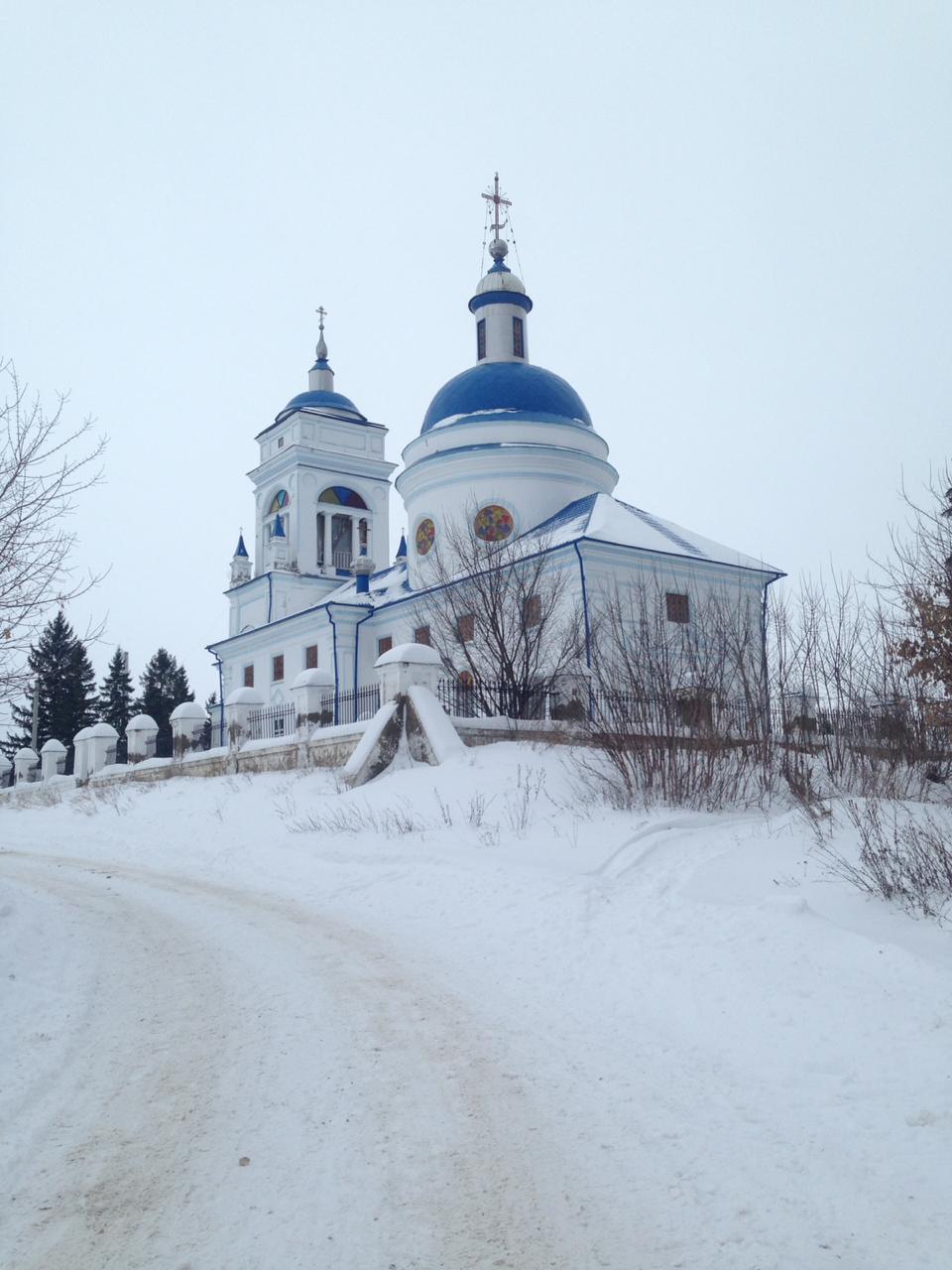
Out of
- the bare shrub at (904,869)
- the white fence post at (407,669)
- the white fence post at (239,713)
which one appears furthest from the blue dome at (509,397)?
the bare shrub at (904,869)

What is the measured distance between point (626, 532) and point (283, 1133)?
22.4 metres

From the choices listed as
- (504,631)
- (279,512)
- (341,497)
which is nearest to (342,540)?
(341,497)

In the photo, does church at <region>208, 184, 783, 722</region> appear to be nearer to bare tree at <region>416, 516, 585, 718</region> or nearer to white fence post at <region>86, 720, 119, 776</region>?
bare tree at <region>416, 516, 585, 718</region>

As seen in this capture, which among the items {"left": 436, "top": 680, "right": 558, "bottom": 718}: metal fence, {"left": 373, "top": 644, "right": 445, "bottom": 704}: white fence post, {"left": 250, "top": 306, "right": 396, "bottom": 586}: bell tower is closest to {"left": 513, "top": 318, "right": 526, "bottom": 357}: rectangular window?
{"left": 250, "top": 306, "right": 396, "bottom": 586}: bell tower

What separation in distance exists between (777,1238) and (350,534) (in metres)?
39.6

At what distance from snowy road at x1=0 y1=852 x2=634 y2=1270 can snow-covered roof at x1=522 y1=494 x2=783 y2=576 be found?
714 inches

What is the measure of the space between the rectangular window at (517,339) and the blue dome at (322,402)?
10775 millimetres

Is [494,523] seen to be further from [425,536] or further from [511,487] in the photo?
[425,536]

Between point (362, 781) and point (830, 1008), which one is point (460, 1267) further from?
point (362, 781)

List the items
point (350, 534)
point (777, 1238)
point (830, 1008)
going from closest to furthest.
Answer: point (777, 1238)
point (830, 1008)
point (350, 534)

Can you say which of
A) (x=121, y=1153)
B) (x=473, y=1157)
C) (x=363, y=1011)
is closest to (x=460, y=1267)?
(x=473, y=1157)

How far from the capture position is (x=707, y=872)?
27.7ft

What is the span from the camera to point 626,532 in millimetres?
25609

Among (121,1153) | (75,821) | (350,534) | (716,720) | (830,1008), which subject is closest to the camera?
(121,1153)
